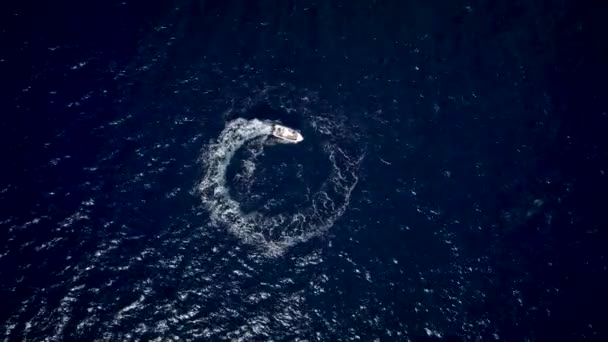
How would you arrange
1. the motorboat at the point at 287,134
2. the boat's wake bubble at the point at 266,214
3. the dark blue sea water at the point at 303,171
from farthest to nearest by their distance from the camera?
the motorboat at the point at 287,134 → the boat's wake bubble at the point at 266,214 → the dark blue sea water at the point at 303,171

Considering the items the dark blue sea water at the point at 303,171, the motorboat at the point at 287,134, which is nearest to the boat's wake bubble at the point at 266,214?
the dark blue sea water at the point at 303,171

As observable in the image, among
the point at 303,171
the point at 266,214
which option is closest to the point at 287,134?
the point at 303,171

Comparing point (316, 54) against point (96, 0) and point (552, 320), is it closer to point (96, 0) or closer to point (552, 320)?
point (96, 0)

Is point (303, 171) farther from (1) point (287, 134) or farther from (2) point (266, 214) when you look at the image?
(2) point (266, 214)

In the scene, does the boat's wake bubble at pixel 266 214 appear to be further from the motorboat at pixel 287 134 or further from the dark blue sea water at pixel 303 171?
the motorboat at pixel 287 134

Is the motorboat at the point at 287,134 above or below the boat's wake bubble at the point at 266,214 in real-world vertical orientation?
above

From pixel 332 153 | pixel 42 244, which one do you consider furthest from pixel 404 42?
pixel 42 244
